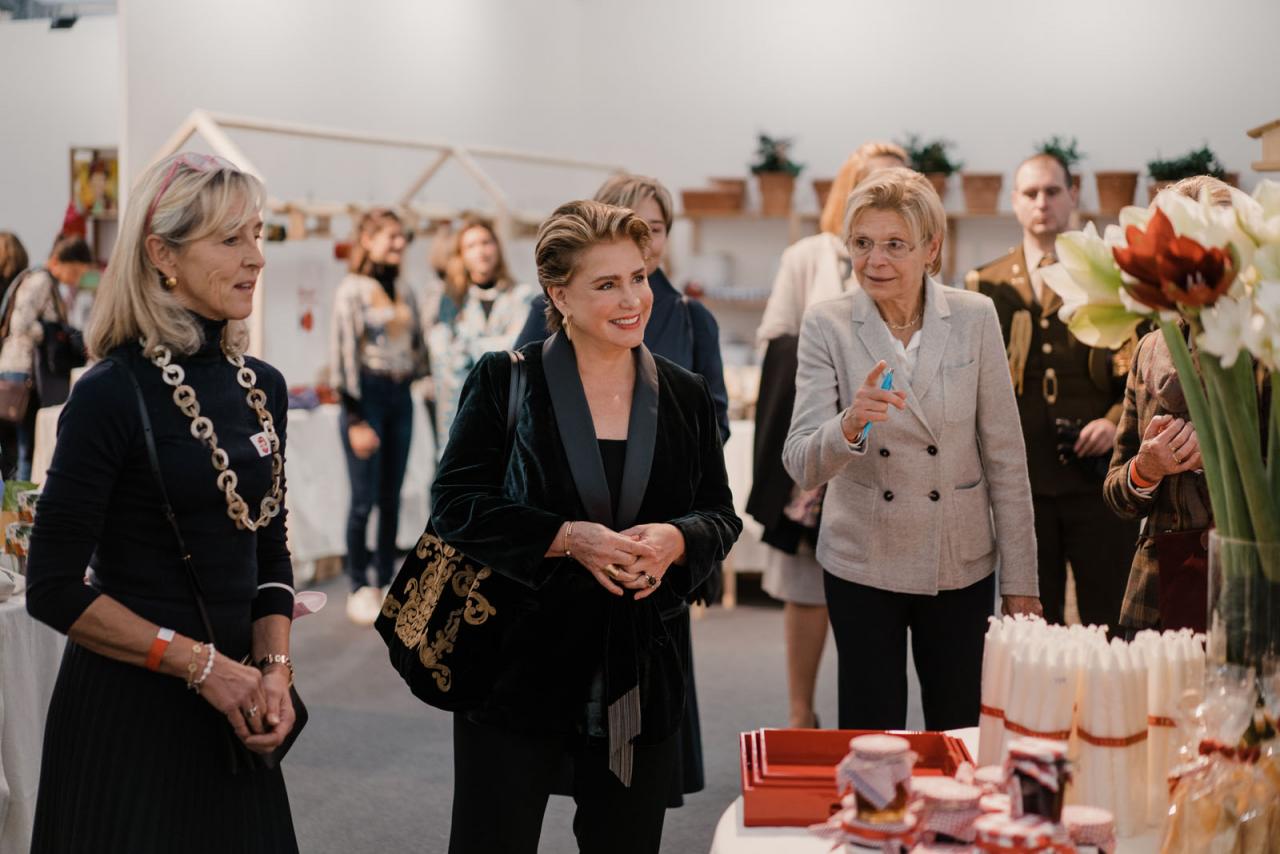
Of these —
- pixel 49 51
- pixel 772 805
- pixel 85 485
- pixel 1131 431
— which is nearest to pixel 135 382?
pixel 85 485

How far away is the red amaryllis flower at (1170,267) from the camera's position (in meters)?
1.26

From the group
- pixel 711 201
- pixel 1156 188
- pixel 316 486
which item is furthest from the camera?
pixel 711 201

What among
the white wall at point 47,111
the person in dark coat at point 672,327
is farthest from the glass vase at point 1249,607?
the white wall at point 47,111

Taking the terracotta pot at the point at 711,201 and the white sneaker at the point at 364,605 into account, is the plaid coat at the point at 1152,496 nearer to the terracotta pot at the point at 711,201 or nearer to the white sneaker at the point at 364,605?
the white sneaker at the point at 364,605

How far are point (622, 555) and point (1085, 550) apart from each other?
5.58 feet

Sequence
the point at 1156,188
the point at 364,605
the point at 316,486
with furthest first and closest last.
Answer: the point at 316,486 < the point at 364,605 < the point at 1156,188

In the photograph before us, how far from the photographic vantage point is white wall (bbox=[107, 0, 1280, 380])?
271 inches

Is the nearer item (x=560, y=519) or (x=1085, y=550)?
(x=560, y=519)

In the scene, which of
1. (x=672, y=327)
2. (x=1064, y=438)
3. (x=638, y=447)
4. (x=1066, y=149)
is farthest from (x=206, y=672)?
(x=1066, y=149)

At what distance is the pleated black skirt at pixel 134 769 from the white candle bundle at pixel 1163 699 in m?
1.17

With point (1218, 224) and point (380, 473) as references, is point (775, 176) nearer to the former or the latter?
point (380, 473)

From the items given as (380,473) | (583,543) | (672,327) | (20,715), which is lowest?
(20,715)

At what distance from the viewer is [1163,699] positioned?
1.45 meters

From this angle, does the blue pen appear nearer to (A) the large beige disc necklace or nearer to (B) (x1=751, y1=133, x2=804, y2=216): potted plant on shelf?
(A) the large beige disc necklace
